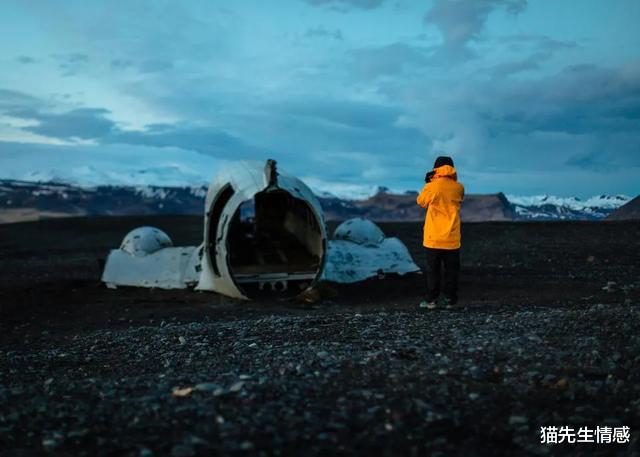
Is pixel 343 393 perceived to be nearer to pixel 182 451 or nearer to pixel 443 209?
pixel 182 451

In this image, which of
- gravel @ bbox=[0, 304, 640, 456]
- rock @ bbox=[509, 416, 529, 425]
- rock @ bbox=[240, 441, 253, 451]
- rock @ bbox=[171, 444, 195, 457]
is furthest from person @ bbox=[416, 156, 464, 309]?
rock @ bbox=[171, 444, 195, 457]

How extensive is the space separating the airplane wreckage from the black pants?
3.80 m

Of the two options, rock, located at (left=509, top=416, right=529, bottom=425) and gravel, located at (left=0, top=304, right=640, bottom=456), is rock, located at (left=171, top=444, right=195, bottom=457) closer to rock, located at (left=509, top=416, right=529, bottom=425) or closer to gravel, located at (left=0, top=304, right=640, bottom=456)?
gravel, located at (left=0, top=304, right=640, bottom=456)

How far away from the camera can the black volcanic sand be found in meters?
3.96

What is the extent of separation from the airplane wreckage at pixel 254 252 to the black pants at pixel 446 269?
3.80m

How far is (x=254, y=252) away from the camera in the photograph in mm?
17531

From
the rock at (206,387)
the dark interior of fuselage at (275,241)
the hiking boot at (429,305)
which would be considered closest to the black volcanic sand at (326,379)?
the rock at (206,387)

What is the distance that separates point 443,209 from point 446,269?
0.94 metres

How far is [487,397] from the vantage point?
14.9 ft

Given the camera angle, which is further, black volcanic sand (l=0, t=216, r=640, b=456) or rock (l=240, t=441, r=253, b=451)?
black volcanic sand (l=0, t=216, r=640, b=456)

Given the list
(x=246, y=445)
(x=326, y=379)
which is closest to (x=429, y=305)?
(x=326, y=379)

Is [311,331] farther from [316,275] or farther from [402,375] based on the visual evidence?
[316,275]

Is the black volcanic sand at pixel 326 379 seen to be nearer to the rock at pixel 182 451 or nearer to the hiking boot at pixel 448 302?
the rock at pixel 182 451

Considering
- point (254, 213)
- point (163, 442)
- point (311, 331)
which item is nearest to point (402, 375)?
point (163, 442)
